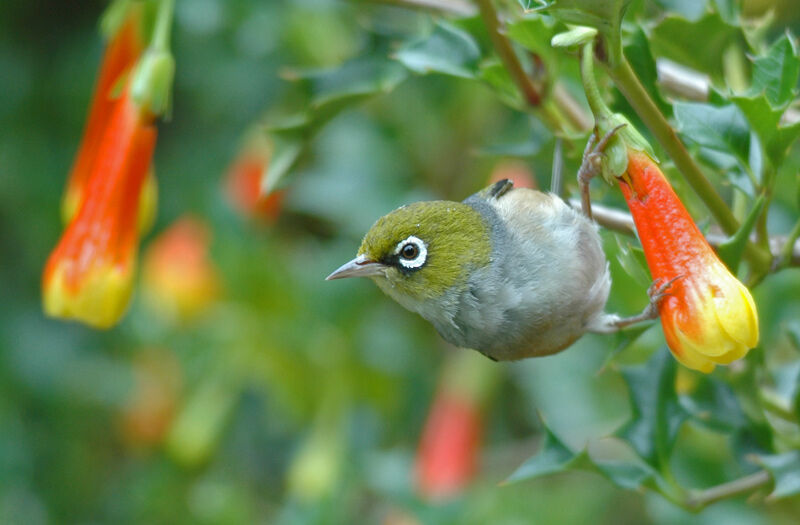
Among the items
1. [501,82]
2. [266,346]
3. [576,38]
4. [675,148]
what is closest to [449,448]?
[266,346]

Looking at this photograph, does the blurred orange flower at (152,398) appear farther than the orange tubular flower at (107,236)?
Yes

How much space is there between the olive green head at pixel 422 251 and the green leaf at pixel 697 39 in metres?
0.43

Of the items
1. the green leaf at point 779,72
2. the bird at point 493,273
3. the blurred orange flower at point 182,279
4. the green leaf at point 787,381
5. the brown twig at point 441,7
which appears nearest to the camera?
the green leaf at point 779,72

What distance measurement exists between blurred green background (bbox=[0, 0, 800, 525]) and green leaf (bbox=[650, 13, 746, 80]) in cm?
67

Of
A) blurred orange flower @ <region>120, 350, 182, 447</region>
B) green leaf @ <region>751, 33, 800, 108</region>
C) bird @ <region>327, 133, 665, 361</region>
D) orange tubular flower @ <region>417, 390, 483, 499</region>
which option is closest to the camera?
green leaf @ <region>751, 33, 800, 108</region>

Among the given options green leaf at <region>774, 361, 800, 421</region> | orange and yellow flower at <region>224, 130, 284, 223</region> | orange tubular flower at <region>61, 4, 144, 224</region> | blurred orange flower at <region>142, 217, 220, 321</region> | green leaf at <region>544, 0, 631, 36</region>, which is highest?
green leaf at <region>544, 0, 631, 36</region>

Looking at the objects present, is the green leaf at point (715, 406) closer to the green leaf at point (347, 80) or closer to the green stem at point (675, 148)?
the green stem at point (675, 148)

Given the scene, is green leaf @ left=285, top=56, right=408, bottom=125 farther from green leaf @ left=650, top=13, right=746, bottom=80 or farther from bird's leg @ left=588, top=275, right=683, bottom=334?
bird's leg @ left=588, top=275, right=683, bottom=334

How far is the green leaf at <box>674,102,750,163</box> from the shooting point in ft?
3.97

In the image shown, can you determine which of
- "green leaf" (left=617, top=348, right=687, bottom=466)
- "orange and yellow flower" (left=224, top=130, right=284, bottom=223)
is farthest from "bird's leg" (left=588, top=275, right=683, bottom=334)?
"orange and yellow flower" (left=224, top=130, right=284, bottom=223)

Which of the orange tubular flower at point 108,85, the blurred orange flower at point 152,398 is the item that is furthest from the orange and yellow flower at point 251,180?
the orange tubular flower at point 108,85

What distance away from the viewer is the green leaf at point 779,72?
45.8 inches

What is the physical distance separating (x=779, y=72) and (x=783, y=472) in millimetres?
510

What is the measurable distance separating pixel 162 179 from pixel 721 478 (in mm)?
1992
